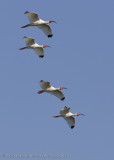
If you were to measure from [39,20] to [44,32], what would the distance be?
4.23 meters

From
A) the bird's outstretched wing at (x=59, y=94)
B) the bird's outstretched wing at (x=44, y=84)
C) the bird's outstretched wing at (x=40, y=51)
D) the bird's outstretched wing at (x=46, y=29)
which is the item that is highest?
the bird's outstretched wing at (x=46, y=29)

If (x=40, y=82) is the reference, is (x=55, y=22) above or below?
above

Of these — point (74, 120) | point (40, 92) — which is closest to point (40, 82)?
point (40, 92)

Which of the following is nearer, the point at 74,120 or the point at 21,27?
the point at 21,27

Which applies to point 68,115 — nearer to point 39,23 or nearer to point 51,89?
point 51,89

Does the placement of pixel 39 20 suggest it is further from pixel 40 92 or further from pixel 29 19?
pixel 40 92

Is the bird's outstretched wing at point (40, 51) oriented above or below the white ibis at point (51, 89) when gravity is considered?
above

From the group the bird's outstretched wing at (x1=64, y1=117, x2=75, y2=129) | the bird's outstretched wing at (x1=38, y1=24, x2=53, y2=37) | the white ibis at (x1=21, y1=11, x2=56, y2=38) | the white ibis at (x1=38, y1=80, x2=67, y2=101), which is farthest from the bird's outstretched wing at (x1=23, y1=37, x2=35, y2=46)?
the bird's outstretched wing at (x1=64, y1=117, x2=75, y2=129)

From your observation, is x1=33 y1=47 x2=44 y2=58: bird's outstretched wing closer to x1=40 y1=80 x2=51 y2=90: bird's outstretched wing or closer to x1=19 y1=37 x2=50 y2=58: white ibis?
x1=19 y1=37 x2=50 y2=58: white ibis

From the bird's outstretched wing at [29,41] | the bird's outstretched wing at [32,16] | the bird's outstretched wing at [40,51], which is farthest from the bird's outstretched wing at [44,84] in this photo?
the bird's outstretched wing at [32,16]

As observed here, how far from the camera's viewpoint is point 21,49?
151125mm

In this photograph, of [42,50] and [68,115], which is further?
[42,50]

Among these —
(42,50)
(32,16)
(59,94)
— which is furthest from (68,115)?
(32,16)

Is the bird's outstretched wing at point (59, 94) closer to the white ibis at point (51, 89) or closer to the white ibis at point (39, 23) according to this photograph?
the white ibis at point (51, 89)
